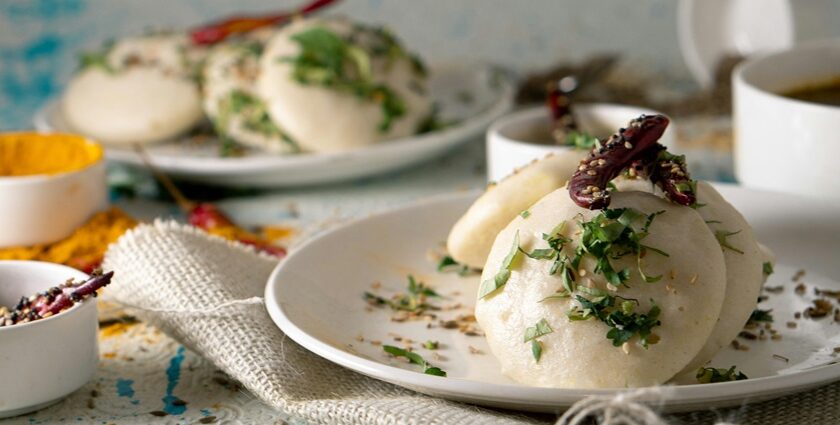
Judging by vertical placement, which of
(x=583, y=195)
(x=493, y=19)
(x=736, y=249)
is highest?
(x=583, y=195)

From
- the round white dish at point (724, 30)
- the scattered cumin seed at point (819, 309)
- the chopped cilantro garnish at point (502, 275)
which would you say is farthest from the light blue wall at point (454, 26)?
the chopped cilantro garnish at point (502, 275)

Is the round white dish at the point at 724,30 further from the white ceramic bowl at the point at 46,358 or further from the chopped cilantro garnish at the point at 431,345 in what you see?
the white ceramic bowl at the point at 46,358

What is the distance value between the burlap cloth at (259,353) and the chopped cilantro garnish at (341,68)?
1.00 m

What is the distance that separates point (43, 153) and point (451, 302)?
1.22 metres

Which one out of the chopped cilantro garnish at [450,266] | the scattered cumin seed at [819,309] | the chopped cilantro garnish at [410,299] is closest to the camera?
the scattered cumin seed at [819,309]

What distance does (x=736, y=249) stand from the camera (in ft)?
5.47

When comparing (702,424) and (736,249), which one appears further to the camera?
(736,249)

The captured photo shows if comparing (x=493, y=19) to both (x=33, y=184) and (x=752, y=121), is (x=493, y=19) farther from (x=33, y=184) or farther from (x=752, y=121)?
(x=33, y=184)

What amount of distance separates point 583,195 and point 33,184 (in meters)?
1.33

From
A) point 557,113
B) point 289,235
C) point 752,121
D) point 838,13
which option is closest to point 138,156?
point 289,235

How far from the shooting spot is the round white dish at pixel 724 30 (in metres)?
3.85

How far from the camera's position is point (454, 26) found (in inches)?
189

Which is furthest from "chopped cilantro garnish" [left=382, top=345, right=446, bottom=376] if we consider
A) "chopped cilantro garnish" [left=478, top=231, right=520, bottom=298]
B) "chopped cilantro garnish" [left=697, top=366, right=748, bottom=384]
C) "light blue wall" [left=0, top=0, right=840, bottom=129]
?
"light blue wall" [left=0, top=0, right=840, bottom=129]

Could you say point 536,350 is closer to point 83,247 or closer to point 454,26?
point 83,247
